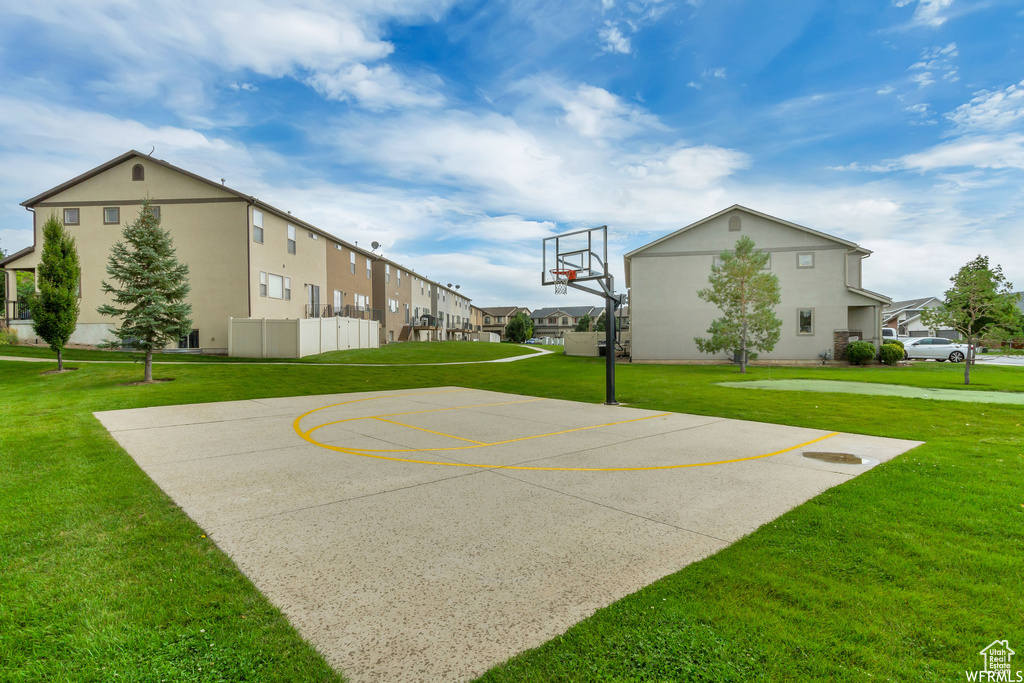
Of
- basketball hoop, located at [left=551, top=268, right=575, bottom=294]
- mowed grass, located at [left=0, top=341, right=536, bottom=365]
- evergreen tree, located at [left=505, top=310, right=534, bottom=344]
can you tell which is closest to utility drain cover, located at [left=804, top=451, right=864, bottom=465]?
basketball hoop, located at [left=551, top=268, right=575, bottom=294]

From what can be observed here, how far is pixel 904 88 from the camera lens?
1669 centimetres

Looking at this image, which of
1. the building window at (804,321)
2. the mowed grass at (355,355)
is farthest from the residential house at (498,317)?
the building window at (804,321)

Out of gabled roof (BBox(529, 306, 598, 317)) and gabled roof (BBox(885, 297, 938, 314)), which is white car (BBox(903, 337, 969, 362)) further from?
gabled roof (BBox(529, 306, 598, 317))

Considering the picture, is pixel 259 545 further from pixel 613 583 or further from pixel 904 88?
pixel 904 88

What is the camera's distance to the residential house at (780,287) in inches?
1167

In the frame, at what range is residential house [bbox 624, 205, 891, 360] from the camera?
29.6 m

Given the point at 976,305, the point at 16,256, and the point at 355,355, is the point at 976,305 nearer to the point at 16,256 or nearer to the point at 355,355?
the point at 355,355

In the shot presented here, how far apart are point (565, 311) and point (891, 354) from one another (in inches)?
3532

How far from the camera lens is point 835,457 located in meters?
7.61

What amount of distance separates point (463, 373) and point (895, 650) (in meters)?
22.8

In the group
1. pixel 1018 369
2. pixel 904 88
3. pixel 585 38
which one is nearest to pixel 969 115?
pixel 904 88

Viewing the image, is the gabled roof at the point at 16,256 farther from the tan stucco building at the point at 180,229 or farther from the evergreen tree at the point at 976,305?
the evergreen tree at the point at 976,305

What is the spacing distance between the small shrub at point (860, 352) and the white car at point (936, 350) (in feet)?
22.5

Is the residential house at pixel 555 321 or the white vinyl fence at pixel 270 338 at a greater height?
the residential house at pixel 555 321
